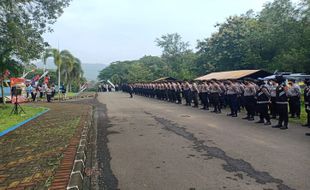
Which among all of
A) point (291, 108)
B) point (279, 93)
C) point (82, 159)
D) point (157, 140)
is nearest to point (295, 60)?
point (291, 108)

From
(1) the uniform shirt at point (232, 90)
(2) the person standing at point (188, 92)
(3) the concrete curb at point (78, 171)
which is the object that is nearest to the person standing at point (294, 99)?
(1) the uniform shirt at point (232, 90)

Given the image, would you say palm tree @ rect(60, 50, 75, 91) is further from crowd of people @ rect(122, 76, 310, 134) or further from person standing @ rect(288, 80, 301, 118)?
person standing @ rect(288, 80, 301, 118)

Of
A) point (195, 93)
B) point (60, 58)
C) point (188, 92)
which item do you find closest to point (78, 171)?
point (195, 93)

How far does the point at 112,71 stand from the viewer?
109000 mm

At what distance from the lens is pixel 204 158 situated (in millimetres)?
7164

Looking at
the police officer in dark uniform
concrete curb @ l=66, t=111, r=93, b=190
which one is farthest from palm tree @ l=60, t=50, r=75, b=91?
concrete curb @ l=66, t=111, r=93, b=190

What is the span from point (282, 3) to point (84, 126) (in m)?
41.7

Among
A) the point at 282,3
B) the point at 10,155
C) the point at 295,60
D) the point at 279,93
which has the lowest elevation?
the point at 10,155

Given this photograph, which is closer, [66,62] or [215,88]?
[215,88]

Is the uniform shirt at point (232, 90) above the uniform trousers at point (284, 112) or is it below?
above

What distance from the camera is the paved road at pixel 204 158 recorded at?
18.1 feet

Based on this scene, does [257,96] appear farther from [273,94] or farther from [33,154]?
[33,154]

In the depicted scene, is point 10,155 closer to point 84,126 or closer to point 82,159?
point 82,159

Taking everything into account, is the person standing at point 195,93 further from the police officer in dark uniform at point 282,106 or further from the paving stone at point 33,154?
the paving stone at point 33,154
